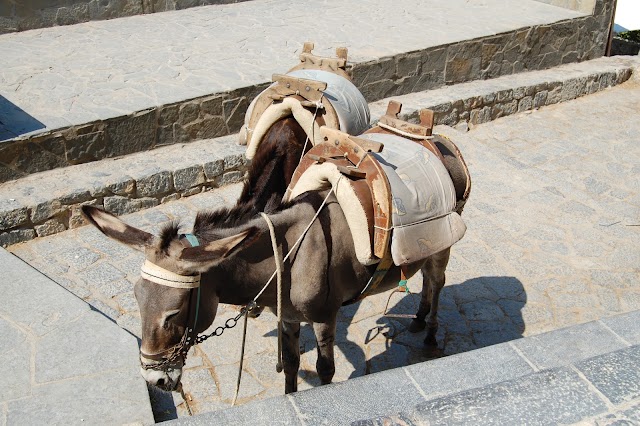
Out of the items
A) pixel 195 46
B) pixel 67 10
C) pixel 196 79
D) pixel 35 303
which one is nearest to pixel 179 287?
pixel 35 303

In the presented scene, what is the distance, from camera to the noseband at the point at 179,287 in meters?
3.41

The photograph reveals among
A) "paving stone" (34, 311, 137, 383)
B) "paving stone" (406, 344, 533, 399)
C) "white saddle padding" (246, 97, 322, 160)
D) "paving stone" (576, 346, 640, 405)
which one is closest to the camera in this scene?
"paving stone" (576, 346, 640, 405)

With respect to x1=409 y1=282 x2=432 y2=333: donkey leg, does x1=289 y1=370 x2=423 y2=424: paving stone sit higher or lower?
higher

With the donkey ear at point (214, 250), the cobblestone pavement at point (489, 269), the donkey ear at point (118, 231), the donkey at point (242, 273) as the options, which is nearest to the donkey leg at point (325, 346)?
the donkey at point (242, 273)

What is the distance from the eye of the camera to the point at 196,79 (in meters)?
8.90

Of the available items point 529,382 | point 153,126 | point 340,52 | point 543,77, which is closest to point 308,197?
point 529,382

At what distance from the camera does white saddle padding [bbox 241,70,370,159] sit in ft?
17.7

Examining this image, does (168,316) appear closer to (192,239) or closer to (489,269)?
(192,239)

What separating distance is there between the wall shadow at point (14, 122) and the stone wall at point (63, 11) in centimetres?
327

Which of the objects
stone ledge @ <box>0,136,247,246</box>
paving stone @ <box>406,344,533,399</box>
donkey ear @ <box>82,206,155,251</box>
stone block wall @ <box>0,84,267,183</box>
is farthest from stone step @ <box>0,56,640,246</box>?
paving stone @ <box>406,344,533,399</box>

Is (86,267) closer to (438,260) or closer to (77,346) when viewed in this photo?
(77,346)

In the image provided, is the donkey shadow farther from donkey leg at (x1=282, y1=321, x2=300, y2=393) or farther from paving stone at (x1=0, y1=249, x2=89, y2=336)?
paving stone at (x1=0, y1=249, x2=89, y2=336)

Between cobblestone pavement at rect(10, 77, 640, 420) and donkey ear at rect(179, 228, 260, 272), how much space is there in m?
1.59

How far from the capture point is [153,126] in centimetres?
811
